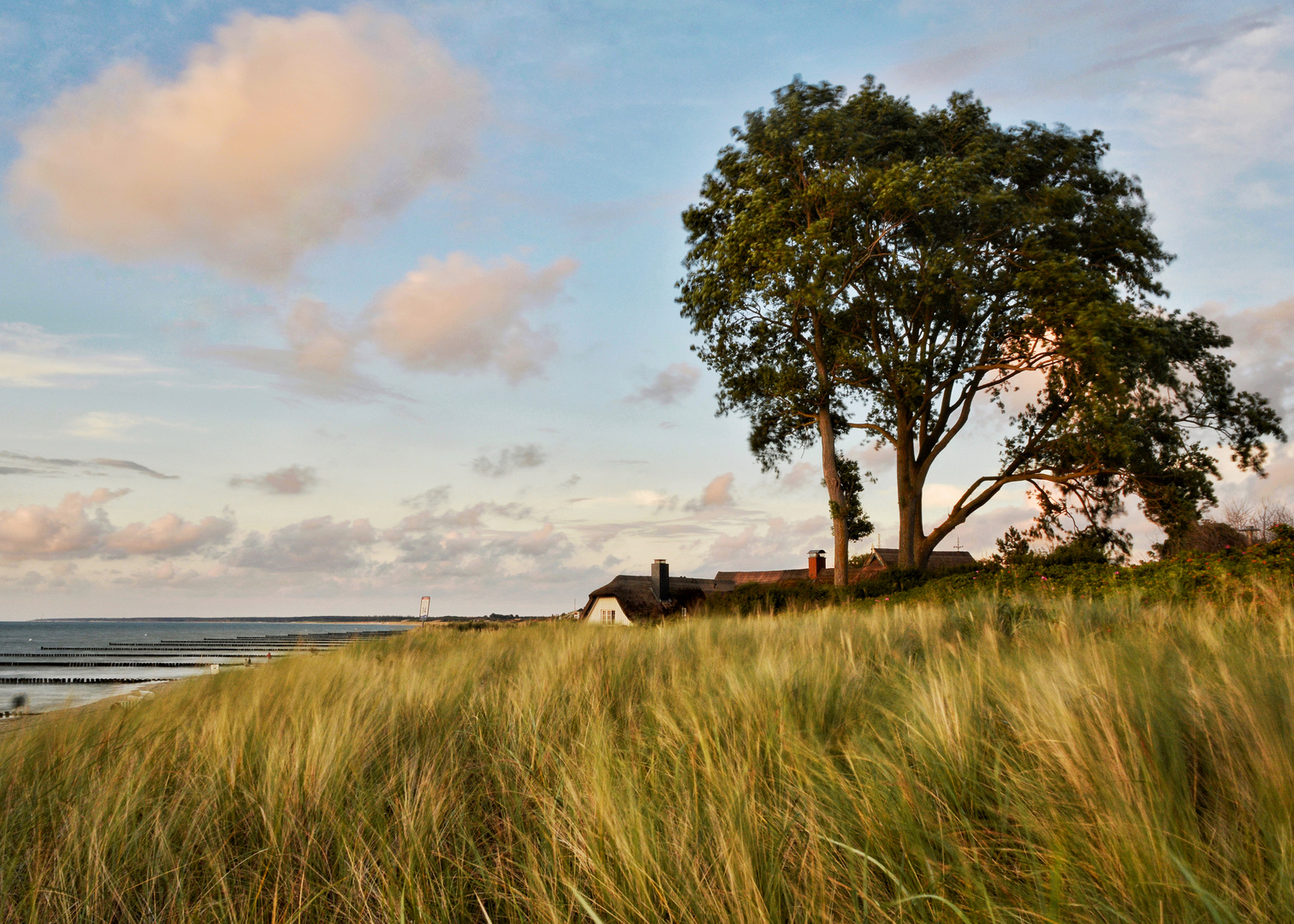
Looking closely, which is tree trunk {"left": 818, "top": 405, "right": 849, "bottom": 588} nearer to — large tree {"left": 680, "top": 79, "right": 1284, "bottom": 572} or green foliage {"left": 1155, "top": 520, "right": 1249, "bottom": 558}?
large tree {"left": 680, "top": 79, "right": 1284, "bottom": 572}

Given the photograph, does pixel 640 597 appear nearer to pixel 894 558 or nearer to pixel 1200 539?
pixel 894 558

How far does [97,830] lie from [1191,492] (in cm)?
1986

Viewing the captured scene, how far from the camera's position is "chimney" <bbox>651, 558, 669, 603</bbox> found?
3278cm

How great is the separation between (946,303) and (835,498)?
5.43 m

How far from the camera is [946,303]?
1727 centimetres

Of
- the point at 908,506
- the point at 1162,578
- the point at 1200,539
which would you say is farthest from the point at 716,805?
the point at 1200,539

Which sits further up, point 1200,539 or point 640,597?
point 1200,539

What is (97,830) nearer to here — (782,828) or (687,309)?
(782,828)

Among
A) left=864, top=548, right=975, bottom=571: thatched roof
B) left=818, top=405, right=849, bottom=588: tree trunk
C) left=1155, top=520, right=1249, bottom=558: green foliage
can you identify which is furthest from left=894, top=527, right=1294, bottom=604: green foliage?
left=864, top=548, right=975, bottom=571: thatched roof

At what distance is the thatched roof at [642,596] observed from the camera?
31391 millimetres

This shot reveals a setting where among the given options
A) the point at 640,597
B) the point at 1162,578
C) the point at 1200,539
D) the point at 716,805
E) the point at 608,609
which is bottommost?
the point at 608,609

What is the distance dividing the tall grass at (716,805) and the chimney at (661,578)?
29.1 m

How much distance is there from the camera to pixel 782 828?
2.12m

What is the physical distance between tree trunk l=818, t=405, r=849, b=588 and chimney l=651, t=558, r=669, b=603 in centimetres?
1594
